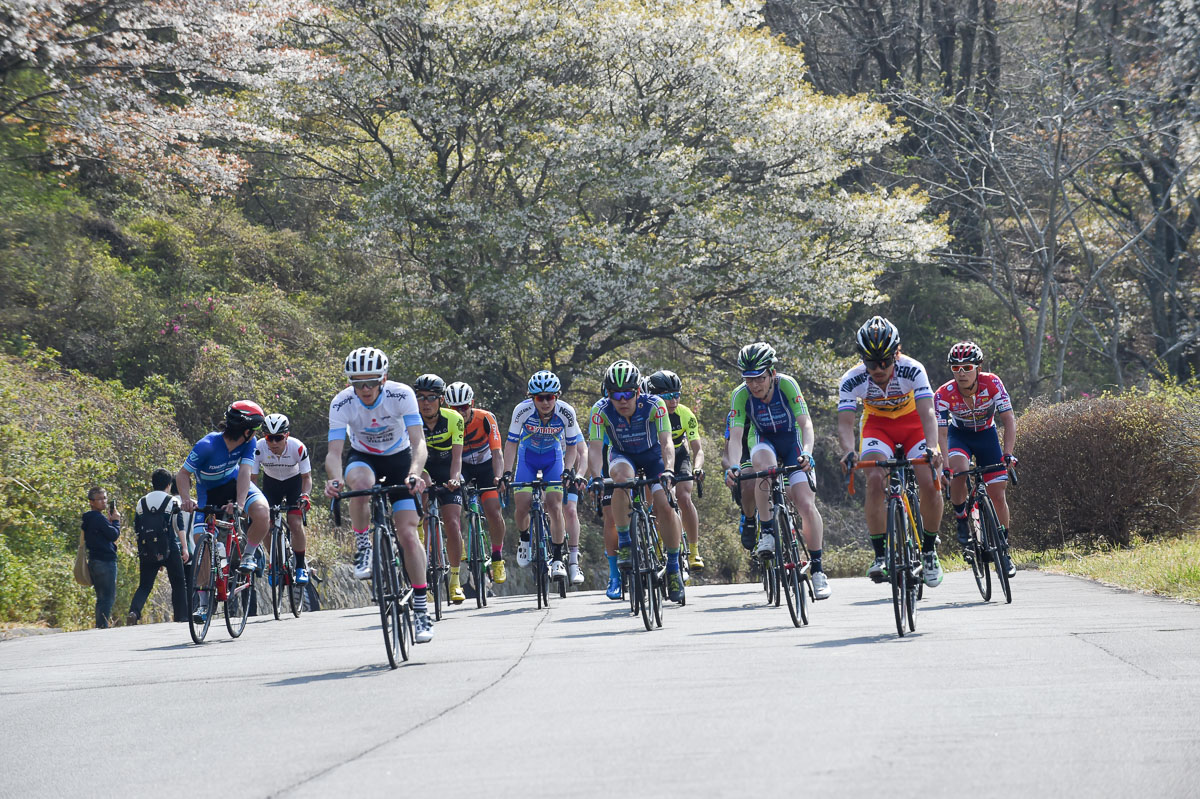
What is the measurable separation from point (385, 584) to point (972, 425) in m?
5.87

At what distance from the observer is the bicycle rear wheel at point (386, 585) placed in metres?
8.87

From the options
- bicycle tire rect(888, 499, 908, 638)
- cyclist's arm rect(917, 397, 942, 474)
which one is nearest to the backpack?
cyclist's arm rect(917, 397, 942, 474)

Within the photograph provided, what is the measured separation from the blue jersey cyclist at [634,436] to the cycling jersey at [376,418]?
2.10 m

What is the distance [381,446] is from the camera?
32.5 ft

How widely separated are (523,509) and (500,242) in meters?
12.8

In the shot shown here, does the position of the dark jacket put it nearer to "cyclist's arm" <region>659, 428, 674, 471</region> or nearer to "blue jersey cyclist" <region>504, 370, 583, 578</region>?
"blue jersey cyclist" <region>504, 370, 583, 578</region>

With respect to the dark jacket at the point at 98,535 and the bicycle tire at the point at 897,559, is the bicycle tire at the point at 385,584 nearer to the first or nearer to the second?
the bicycle tire at the point at 897,559

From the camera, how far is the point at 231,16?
961 inches

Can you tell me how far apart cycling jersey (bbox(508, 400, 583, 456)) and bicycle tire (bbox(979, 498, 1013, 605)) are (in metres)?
4.21

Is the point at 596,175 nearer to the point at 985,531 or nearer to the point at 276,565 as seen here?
the point at 276,565

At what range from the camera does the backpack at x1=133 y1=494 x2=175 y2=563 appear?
15656mm

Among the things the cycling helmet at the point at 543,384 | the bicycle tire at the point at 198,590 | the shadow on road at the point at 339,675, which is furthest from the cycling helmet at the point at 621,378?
the bicycle tire at the point at 198,590

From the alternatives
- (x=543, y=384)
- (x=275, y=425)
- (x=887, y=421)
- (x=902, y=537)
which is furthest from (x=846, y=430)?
(x=275, y=425)

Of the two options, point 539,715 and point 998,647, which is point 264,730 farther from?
point 998,647
